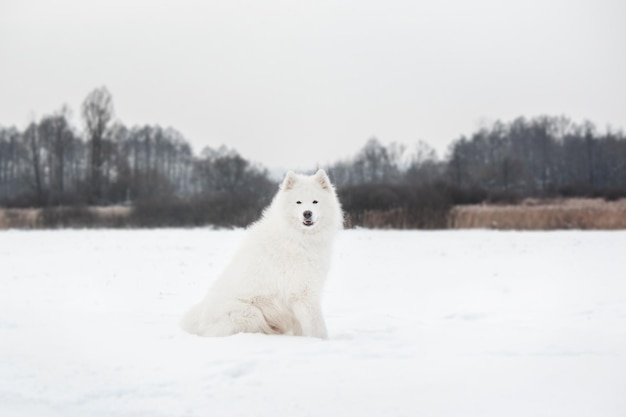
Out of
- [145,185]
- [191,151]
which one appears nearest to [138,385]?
[145,185]

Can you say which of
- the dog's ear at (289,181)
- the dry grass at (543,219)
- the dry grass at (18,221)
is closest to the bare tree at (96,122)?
the dry grass at (18,221)

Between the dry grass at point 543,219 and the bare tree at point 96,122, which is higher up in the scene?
the bare tree at point 96,122

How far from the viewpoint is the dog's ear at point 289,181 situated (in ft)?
19.6

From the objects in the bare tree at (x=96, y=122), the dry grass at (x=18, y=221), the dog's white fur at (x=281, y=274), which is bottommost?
the dog's white fur at (x=281, y=274)

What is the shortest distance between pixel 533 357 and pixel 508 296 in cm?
569

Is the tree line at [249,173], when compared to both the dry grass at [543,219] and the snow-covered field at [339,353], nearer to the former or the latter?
the dry grass at [543,219]

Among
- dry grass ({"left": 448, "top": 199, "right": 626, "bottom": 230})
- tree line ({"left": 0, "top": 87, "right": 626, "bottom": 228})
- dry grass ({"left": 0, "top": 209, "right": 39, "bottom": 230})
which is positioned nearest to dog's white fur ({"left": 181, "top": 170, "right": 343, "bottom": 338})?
tree line ({"left": 0, "top": 87, "right": 626, "bottom": 228})

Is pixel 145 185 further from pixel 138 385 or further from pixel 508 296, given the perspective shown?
pixel 138 385

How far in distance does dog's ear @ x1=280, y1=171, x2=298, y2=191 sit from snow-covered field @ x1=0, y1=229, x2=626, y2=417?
5.45ft

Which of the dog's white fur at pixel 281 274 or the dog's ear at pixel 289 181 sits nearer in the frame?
the dog's white fur at pixel 281 274

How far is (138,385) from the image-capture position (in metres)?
3.79

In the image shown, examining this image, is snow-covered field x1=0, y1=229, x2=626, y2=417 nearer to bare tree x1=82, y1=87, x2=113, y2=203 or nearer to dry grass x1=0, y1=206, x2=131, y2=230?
dry grass x1=0, y1=206, x2=131, y2=230

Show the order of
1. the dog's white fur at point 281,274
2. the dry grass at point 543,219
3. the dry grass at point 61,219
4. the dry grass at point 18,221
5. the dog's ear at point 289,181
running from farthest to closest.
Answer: the dry grass at point 61,219, the dry grass at point 18,221, the dry grass at point 543,219, the dog's ear at point 289,181, the dog's white fur at point 281,274

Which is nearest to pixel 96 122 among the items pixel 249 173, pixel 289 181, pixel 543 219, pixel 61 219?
pixel 249 173
